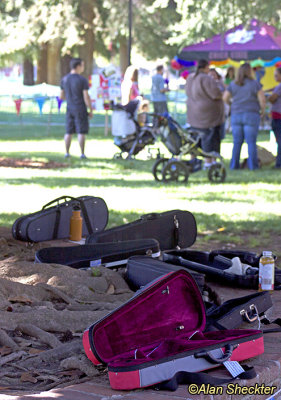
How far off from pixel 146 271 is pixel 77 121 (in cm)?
1029

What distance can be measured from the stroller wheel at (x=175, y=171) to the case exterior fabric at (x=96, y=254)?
6532 millimetres

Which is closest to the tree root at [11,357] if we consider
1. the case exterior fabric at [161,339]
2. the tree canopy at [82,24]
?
the case exterior fabric at [161,339]

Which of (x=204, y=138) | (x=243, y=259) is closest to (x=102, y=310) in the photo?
(x=243, y=259)

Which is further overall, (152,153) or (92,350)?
(152,153)

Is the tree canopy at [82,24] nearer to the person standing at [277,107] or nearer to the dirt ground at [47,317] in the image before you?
the person standing at [277,107]

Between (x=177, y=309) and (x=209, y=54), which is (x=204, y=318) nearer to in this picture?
(x=177, y=309)

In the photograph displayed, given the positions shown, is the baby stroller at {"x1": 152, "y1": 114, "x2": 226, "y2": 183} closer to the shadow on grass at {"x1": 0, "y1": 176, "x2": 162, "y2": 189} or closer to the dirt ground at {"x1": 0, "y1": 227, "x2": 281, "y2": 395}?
the shadow on grass at {"x1": 0, "y1": 176, "x2": 162, "y2": 189}

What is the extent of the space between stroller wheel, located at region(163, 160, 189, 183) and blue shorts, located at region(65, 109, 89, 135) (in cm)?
327

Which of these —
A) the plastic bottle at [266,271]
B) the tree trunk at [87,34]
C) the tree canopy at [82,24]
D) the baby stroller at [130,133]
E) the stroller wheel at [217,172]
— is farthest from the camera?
the tree trunk at [87,34]

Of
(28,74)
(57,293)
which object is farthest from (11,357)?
(28,74)

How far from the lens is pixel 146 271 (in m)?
5.34

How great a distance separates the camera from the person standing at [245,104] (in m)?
13.8

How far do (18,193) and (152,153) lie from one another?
6482mm

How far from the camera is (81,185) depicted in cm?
1185
